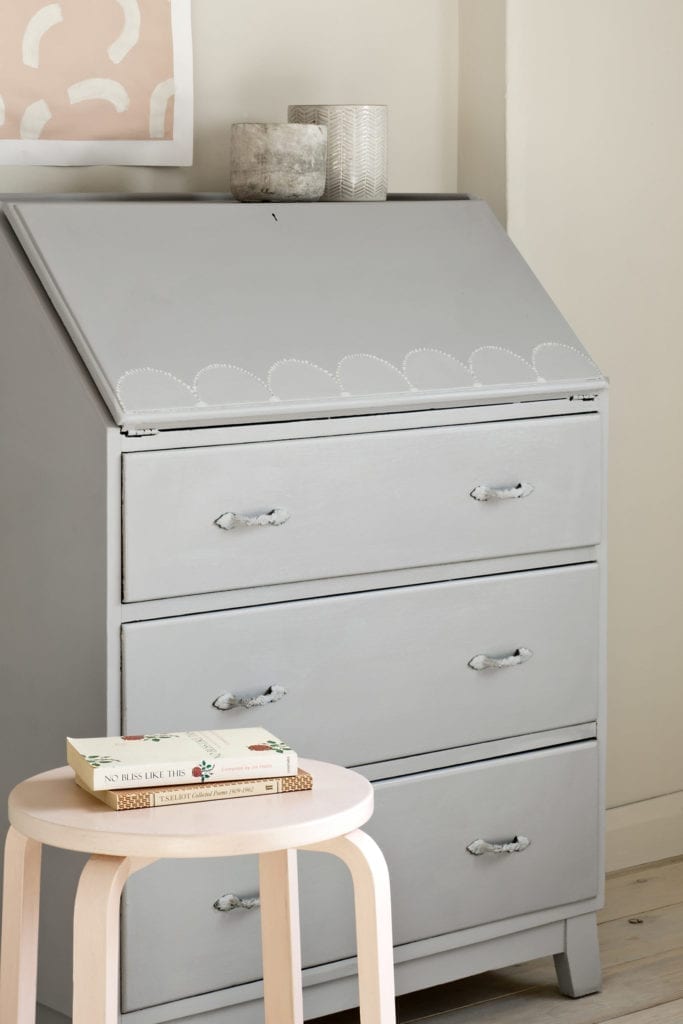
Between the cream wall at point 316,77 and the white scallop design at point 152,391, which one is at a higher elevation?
the cream wall at point 316,77

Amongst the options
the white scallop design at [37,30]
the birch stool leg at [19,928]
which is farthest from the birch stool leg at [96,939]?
the white scallop design at [37,30]

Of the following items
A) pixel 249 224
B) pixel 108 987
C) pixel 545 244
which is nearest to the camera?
pixel 108 987

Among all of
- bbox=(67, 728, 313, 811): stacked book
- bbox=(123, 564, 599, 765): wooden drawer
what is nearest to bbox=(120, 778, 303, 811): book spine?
bbox=(67, 728, 313, 811): stacked book

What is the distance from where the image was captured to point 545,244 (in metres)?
2.74

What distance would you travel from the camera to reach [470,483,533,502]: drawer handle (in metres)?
2.17

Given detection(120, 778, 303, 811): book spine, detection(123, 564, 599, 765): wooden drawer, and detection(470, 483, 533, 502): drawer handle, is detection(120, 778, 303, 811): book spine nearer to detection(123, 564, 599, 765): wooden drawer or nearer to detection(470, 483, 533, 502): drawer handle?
detection(123, 564, 599, 765): wooden drawer

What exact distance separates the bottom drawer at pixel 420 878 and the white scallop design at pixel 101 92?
112 centimetres

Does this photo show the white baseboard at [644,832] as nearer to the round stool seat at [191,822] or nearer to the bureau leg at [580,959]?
the bureau leg at [580,959]

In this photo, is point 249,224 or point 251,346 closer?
point 251,346

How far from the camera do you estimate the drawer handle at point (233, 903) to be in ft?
6.53

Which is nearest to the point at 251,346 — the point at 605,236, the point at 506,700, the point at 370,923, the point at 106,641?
the point at 106,641

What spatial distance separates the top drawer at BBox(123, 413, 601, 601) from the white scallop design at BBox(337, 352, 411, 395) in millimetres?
65

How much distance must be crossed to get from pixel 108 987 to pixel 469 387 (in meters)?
1.07

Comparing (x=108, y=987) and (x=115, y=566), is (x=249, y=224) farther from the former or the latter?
(x=108, y=987)
